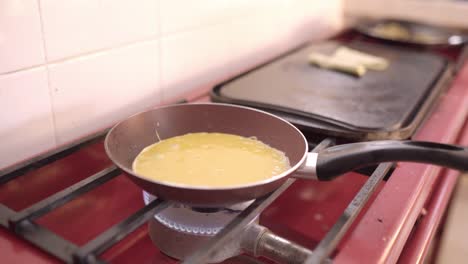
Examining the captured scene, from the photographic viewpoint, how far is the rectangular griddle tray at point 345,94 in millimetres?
631

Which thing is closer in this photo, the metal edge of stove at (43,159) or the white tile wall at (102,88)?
the metal edge of stove at (43,159)

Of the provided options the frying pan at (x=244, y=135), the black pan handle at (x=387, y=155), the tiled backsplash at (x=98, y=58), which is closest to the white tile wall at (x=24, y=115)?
the tiled backsplash at (x=98, y=58)

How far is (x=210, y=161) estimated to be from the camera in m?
0.51

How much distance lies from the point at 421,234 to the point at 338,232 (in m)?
0.21

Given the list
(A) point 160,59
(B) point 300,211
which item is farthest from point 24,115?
(B) point 300,211

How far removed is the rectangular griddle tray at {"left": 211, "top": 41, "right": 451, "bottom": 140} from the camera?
63 cm

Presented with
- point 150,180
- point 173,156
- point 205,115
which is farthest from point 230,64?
point 150,180

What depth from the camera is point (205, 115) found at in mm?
603

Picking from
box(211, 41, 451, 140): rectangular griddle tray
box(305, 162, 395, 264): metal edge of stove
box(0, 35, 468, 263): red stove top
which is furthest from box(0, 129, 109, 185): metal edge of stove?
box(305, 162, 395, 264): metal edge of stove

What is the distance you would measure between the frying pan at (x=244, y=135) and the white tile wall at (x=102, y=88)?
13 centimetres

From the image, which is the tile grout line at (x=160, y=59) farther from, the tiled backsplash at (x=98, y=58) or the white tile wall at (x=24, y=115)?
the white tile wall at (x=24, y=115)

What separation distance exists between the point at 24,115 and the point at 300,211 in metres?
0.40

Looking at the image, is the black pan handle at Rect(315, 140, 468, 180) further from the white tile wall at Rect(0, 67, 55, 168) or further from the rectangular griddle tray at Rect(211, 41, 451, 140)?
the white tile wall at Rect(0, 67, 55, 168)

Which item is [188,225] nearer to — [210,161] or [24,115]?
[210,161]
